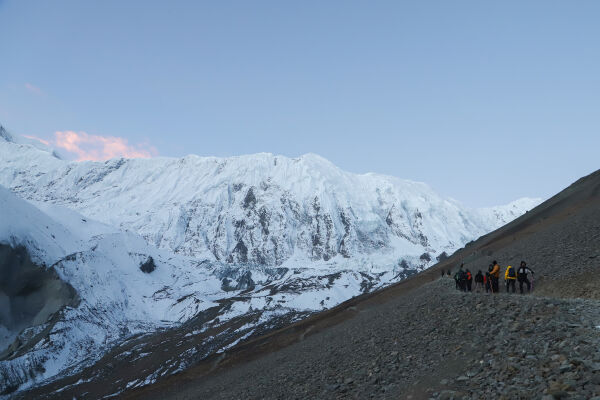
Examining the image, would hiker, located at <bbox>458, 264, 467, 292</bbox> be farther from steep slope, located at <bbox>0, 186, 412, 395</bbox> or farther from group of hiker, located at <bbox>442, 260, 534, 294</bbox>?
steep slope, located at <bbox>0, 186, 412, 395</bbox>

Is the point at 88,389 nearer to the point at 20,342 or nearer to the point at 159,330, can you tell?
the point at 20,342

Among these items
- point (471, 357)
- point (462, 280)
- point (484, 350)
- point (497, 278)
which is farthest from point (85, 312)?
point (484, 350)

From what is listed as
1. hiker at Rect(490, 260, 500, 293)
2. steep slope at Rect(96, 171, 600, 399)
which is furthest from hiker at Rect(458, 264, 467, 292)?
steep slope at Rect(96, 171, 600, 399)

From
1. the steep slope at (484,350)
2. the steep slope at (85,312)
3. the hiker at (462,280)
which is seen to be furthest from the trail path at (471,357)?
A: the steep slope at (85,312)

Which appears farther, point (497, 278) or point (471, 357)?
point (497, 278)

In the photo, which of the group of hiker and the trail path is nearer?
the trail path

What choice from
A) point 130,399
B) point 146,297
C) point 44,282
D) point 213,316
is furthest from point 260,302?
point 130,399

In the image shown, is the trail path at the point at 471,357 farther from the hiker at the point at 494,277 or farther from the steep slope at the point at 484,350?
the hiker at the point at 494,277

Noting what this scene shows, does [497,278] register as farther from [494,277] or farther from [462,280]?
[462,280]

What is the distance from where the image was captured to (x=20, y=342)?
126812mm

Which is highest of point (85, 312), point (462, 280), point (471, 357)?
point (85, 312)

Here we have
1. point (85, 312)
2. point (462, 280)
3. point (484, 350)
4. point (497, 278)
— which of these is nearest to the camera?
point (484, 350)

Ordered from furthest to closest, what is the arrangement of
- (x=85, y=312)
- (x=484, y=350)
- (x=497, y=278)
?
(x=85, y=312)
(x=497, y=278)
(x=484, y=350)

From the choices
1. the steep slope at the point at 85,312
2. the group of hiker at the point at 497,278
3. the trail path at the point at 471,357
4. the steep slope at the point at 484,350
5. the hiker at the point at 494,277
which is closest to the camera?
the trail path at the point at 471,357
